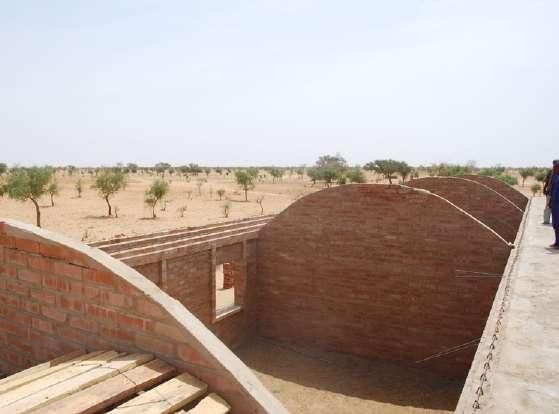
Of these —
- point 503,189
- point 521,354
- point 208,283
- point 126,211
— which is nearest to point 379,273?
point 208,283

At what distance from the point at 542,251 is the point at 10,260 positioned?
7358mm

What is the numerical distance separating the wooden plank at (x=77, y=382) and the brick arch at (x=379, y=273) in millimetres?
7797

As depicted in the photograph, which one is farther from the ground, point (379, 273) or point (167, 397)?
point (167, 397)

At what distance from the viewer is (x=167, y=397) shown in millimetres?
2367

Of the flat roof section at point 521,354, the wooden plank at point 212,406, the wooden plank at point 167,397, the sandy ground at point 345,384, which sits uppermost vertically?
the wooden plank at point 167,397

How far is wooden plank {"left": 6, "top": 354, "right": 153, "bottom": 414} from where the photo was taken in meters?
2.27

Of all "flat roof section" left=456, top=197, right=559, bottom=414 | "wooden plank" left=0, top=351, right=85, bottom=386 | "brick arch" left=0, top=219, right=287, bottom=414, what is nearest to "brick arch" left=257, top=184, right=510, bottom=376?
"flat roof section" left=456, top=197, right=559, bottom=414

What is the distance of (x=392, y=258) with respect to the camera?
32.1 feet

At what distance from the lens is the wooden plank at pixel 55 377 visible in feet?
7.87

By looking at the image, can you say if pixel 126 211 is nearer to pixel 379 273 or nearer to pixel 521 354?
pixel 379 273

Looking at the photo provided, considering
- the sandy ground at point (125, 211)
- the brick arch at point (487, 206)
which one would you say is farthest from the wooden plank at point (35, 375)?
the sandy ground at point (125, 211)

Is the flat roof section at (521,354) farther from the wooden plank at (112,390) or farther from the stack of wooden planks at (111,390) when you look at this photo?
the wooden plank at (112,390)

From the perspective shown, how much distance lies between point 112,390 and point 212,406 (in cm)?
57

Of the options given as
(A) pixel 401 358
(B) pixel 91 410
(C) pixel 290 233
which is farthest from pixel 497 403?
(C) pixel 290 233
